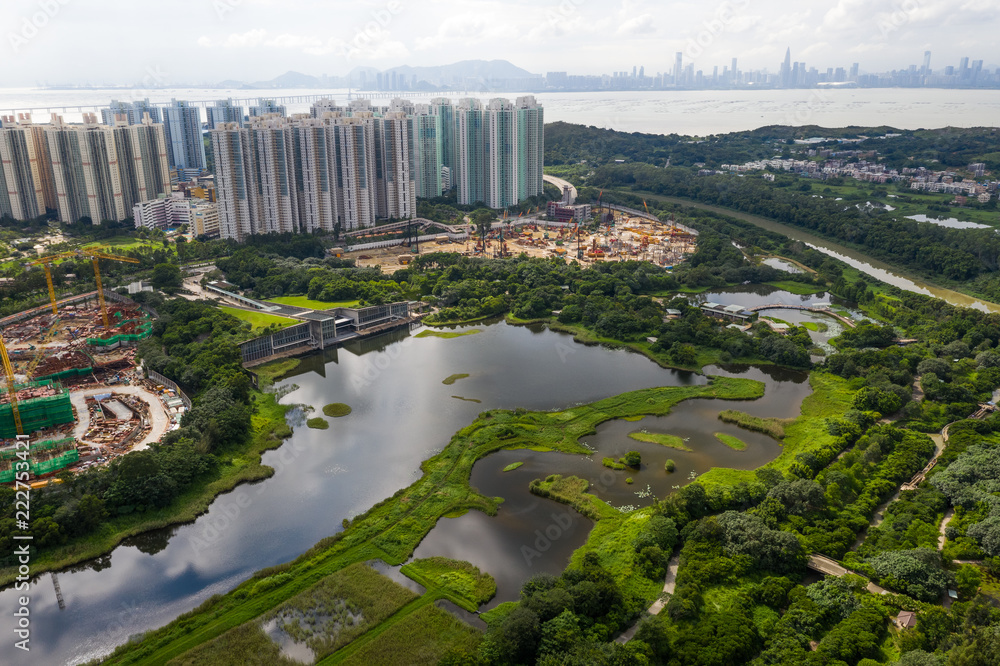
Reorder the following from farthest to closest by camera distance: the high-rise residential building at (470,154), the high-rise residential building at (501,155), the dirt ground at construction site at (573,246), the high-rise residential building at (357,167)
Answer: the high-rise residential building at (470,154)
the high-rise residential building at (501,155)
the high-rise residential building at (357,167)
the dirt ground at construction site at (573,246)

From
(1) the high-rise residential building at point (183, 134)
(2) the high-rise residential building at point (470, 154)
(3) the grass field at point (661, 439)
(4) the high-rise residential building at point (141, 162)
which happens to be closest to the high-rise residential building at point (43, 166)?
(4) the high-rise residential building at point (141, 162)

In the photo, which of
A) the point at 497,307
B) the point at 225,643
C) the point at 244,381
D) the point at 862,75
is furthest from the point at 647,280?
the point at 862,75

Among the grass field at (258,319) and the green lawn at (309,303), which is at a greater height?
the grass field at (258,319)

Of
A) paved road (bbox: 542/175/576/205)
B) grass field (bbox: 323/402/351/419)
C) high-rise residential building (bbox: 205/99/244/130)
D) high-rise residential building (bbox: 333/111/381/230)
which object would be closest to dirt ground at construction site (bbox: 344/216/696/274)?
high-rise residential building (bbox: 333/111/381/230)

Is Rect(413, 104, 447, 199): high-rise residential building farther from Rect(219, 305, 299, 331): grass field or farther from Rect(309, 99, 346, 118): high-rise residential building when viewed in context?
Rect(219, 305, 299, 331): grass field

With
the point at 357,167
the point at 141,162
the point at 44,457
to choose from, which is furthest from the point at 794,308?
the point at 141,162

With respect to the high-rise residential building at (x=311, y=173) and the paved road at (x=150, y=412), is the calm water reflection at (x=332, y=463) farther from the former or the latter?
the high-rise residential building at (x=311, y=173)
